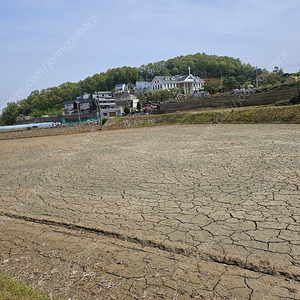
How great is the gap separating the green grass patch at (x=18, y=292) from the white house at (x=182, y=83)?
9032 centimetres

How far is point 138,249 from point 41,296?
1.36m

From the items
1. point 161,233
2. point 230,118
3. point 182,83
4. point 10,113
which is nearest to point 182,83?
point 182,83

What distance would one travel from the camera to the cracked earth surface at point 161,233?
3.07 metres

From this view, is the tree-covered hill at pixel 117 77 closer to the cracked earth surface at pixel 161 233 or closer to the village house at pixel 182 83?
the village house at pixel 182 83

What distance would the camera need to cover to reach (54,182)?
27.0 ft

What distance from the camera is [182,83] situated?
92.5m

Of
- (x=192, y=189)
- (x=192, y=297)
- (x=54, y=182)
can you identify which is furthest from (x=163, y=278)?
(x=54, y=182)

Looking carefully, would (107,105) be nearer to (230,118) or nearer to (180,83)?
(180,83)

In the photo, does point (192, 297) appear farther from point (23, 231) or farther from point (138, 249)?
point (23, 231)

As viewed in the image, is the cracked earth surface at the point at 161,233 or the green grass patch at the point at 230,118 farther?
the green grass patch at the point at 230,118

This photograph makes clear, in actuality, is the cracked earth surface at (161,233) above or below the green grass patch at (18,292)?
Result: below

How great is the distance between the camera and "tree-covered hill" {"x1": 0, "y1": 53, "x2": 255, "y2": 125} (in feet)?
320

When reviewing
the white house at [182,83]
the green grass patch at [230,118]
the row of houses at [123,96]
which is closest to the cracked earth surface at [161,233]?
the green grass patch at [230,118]

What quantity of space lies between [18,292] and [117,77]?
120429 millimetres
